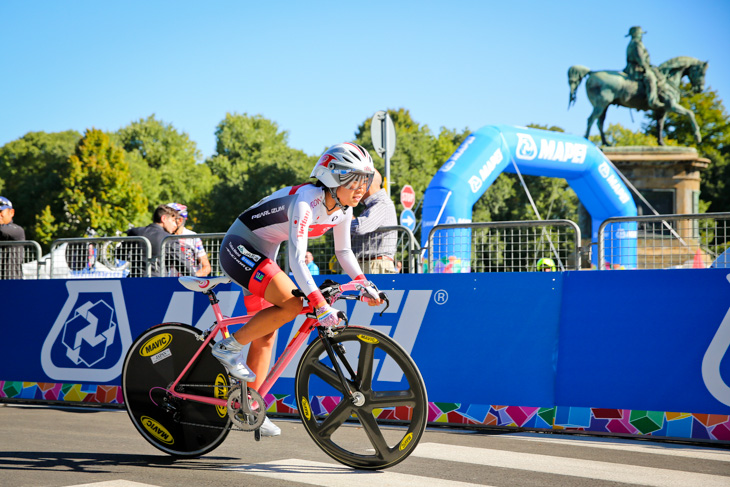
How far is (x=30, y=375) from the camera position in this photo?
863 centimetres

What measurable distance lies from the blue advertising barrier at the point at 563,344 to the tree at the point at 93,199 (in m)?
47.7

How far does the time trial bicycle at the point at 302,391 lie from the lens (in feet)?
15.0

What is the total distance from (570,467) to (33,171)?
2644 inches

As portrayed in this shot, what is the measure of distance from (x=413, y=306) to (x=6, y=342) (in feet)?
16.0

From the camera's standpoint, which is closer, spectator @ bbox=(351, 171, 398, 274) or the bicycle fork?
the bicycle fork

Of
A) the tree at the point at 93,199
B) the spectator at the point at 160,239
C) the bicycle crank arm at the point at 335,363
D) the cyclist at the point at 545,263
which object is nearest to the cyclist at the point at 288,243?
the bicycle crank arm at the point at 335,363

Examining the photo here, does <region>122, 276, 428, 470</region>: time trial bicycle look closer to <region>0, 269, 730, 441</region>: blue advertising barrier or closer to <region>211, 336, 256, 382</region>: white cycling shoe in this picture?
<region>211, 336, 256, 382</region>: white cycling shoe

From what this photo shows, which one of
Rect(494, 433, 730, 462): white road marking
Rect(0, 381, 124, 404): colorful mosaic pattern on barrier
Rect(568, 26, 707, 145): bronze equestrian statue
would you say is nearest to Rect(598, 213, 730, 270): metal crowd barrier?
Rect(494, 433, 730, 462): white road marking

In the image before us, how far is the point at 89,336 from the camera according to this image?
8383mm

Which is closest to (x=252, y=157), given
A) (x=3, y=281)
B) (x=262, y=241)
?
(x=3, y=281)

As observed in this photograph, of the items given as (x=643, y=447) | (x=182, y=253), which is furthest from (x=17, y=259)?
(x=643, y=447)

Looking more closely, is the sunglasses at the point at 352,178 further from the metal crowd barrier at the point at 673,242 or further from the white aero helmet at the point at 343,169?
the metal crowd barrier at the point at 673,242

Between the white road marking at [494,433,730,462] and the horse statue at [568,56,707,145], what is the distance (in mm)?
20840

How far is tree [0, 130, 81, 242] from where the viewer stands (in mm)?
58219
